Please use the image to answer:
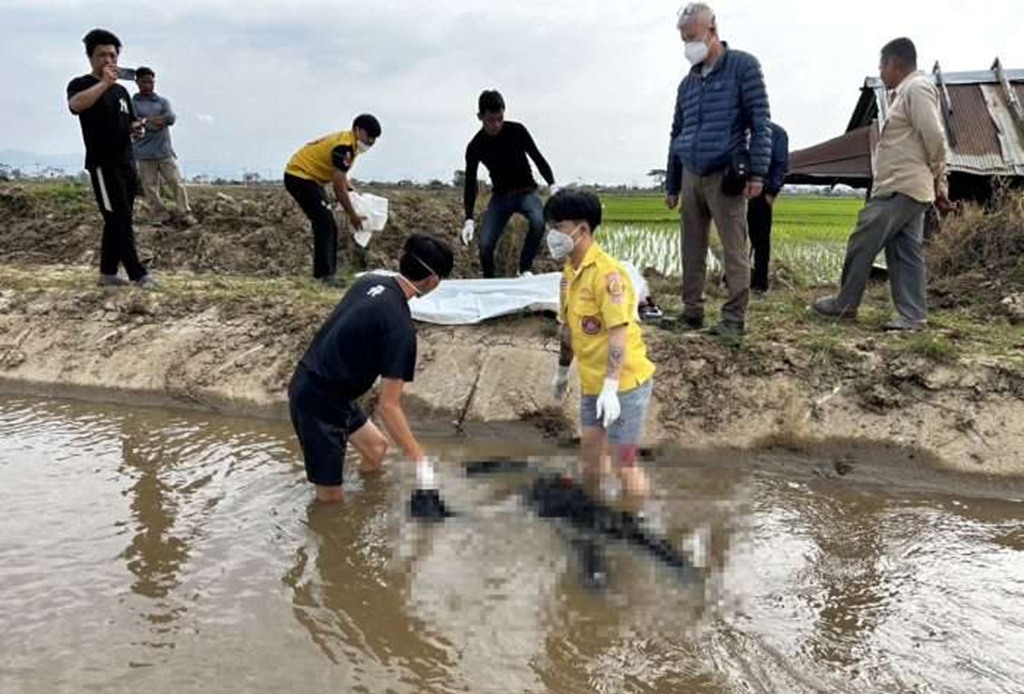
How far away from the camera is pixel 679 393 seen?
490cm

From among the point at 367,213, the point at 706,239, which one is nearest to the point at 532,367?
the point at 706,239

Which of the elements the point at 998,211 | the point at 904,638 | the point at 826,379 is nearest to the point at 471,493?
the point at 904,638

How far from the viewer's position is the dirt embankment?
4.52 m

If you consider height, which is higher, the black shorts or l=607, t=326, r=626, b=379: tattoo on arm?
l=607, t=326, r=626, b=379: tattoo on arm

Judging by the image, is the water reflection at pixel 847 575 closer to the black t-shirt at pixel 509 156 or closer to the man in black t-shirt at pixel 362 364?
the man in black t-shirt at pixel 362 364

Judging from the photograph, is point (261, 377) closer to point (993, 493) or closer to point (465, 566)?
point (465, 566)

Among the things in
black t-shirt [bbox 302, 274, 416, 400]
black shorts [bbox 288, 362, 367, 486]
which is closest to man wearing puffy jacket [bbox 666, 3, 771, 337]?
black t-shirt [bbox 302, 274, 416, 400]

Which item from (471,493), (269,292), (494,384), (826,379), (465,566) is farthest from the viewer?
(269,292)

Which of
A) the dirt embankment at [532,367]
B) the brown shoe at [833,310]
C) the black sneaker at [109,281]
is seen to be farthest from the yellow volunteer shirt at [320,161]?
the brown shoe at [833,310]

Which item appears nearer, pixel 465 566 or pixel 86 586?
pixel 86 586

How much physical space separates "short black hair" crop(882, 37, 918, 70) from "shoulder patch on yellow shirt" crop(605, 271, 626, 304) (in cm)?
304

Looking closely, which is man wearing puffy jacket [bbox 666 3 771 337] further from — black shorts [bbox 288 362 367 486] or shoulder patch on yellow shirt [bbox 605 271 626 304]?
black shorts [bbox 288 362 367 486]

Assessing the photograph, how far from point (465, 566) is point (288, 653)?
2.73 feet

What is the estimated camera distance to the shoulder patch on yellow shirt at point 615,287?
3.22 metres
